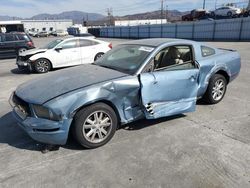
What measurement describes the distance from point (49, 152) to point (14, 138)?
89cm

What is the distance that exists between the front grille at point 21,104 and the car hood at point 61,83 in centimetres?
6

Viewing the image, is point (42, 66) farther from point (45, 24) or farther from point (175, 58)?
point (45, 24)

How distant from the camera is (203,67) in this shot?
4.55 m

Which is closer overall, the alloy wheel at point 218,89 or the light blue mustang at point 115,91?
the light blue mustang at point 115,91

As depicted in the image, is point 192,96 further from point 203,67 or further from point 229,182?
point 229,182

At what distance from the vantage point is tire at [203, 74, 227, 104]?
194 inches

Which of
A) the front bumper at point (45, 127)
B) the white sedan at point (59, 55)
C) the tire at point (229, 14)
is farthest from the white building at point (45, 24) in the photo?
the front bumper at point (45, 127)

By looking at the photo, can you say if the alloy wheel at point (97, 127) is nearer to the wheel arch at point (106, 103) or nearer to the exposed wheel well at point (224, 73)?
the wheel arch at point (106, 103)

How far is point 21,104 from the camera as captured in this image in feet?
11.3

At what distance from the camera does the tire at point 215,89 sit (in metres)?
4.92

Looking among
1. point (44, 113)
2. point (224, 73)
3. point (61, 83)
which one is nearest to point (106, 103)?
point (61, 83)

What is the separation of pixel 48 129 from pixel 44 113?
223 millimetres

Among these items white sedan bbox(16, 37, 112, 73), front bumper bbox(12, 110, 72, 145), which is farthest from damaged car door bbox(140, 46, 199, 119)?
white sedan bbox(16, 37, 112, 73)

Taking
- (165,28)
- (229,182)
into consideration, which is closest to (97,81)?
(229,182)
